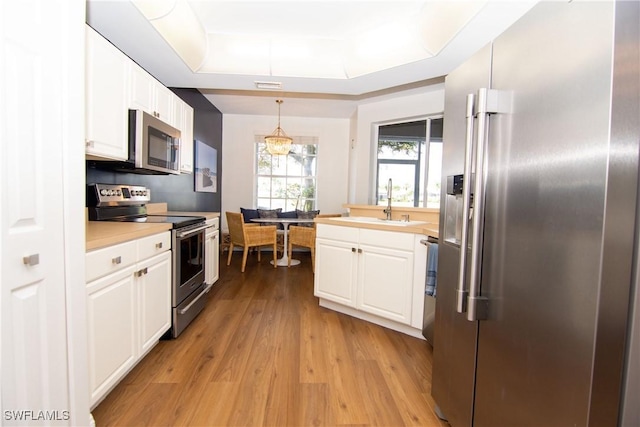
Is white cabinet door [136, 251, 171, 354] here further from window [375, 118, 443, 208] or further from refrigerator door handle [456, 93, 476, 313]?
window [375, 118, 443, 208]

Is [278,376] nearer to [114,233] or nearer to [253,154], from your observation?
[114,233]

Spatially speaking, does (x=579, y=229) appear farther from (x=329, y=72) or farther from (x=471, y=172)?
(x=329, y=72)

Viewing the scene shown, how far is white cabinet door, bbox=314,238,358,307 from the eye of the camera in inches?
101

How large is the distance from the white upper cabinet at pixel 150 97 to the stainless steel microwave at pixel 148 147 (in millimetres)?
92

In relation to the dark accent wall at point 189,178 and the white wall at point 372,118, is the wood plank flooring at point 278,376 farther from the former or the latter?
the white wall at point 372,118

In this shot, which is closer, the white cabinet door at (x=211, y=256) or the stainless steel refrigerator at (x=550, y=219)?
the stainless steel refrigerator at (x=550, y=219)

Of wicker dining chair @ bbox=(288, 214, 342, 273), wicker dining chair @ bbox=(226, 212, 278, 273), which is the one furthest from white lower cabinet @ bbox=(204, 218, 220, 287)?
wicker dining chair @ bbox=(288, 214, 342, 273)

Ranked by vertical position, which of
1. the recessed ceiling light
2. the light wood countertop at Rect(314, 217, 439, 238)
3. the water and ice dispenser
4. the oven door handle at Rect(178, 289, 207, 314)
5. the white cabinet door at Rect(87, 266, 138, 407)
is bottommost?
the oven door handle at Rect(178, 289, 207, 314)

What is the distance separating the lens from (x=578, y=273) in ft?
2.31

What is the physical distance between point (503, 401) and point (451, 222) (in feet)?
A: 2.34

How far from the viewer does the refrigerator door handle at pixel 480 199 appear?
1.04 m

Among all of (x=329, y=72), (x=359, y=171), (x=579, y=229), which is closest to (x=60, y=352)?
(x=579, y=229)

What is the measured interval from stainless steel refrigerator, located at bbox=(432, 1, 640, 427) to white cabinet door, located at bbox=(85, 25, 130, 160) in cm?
194

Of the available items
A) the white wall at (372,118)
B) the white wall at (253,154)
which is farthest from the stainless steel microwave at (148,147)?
the white wall at (253,154)
